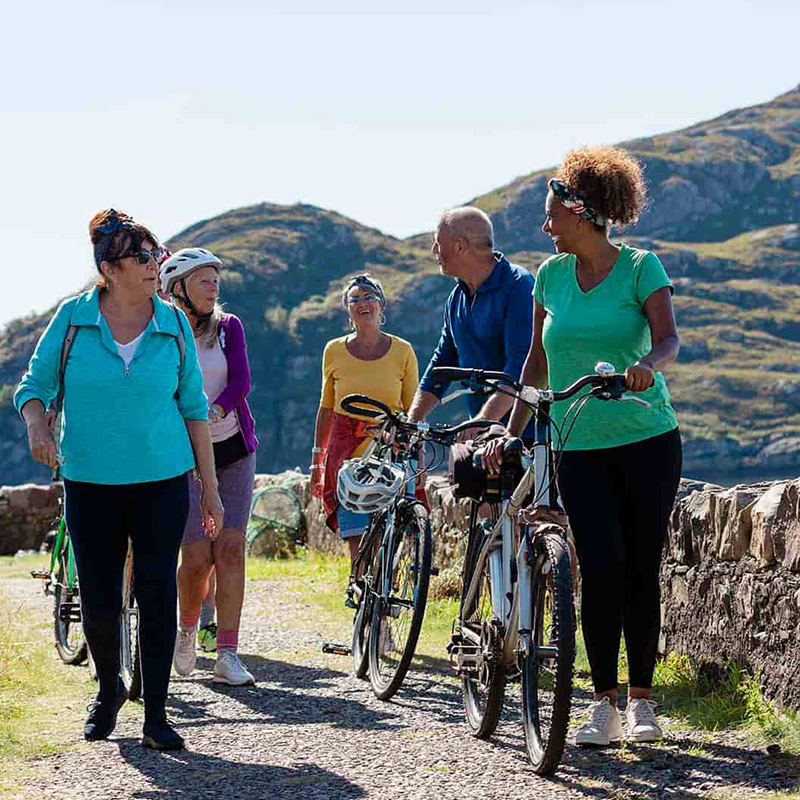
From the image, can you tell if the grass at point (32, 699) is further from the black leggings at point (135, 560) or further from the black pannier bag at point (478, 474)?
the black pannier bag at point (478, 474)

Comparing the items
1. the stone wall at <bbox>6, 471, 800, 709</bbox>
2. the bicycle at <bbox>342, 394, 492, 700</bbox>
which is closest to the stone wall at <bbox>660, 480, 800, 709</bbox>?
the stone wall at <bbox>6, 471, 800, 709</bbox>

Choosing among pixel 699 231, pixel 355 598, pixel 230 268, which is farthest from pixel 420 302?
pixel 355 598

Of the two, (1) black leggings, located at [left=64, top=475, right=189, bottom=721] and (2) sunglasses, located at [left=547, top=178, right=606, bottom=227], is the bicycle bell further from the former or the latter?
(1) black leggings, located at [left=64, top=475, right=189, bottom=721]

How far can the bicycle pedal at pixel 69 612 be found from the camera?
6.77 meters

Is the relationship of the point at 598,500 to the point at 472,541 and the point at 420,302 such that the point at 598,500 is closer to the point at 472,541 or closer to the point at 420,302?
the point at 472,541

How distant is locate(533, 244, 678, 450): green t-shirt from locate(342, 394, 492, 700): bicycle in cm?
89

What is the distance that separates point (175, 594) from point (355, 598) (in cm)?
186

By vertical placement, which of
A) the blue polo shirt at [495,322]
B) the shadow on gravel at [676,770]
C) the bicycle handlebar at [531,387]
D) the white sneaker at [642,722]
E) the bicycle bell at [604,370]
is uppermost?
the blue polo shirt at [495,322]

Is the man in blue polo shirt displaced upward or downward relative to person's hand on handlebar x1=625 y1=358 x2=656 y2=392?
upward

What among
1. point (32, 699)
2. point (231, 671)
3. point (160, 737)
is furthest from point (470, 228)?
point (32, 699)

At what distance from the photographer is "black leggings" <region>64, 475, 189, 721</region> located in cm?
474

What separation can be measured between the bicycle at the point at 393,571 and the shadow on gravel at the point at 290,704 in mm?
179

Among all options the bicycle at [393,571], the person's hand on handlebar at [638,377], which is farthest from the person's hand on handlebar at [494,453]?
the person's hand on handlebar at [638,377]

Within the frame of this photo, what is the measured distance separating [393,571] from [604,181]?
2.16 m
